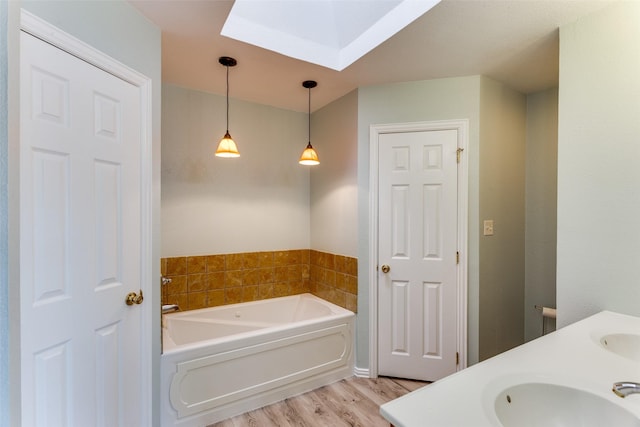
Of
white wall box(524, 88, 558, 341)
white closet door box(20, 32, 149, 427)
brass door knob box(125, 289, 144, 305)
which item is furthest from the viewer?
white wall box(524, 88, 558, 341)

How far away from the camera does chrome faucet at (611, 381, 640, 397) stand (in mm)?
777

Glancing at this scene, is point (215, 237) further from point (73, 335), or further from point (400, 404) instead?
point (400, 404)

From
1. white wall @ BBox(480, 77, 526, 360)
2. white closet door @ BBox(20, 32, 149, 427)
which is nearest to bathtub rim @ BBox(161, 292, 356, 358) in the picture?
white closet door @ BBox(20, 32, 149, 427)

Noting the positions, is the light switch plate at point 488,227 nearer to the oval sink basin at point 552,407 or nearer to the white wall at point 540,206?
the white wall at point 540,206

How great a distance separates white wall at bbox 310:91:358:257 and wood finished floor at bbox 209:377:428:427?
1057mm

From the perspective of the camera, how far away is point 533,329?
2670mm

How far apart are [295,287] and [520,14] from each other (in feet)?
9.14

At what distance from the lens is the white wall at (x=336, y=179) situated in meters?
2.68

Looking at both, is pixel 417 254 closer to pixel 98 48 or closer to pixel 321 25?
pixel 321 25

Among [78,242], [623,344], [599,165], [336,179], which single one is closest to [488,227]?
[599,165]

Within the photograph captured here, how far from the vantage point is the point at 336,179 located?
2.91 meters

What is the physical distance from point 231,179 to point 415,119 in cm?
173

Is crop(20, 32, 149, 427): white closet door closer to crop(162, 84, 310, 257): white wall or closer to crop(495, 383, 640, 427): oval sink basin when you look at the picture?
crop(162, 84, 310, 257): white wall

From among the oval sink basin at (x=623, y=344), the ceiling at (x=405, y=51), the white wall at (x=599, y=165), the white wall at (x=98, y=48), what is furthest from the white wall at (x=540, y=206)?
the white wall at (x=98, y=48)
